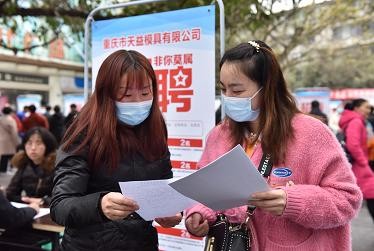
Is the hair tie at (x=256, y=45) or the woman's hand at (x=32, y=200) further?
the woman's hand at (x=32, y=200)

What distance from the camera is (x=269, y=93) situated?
1524mm

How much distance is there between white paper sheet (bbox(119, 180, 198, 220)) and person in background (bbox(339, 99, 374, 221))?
368 cm

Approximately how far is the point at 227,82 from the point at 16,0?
13.1ft

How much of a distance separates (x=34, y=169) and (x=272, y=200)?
110 inches

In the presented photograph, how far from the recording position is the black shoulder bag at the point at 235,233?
1449 mm

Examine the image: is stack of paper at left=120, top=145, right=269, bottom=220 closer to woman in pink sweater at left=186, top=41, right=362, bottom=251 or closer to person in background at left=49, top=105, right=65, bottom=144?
woman in pink sweater at left=186, top=41, right=362, bottom=251

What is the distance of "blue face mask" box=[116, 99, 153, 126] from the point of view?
163 centimetres

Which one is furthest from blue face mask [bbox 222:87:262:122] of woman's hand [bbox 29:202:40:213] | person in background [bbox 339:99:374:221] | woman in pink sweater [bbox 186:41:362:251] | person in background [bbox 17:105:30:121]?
person in background [bbox 17:105:30:121]

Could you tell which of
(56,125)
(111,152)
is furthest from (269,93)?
(56,125)

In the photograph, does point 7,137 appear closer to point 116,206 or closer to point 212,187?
point 116,206

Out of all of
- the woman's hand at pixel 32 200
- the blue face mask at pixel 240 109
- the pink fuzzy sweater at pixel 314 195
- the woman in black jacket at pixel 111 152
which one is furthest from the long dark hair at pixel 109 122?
the woman's hand at pixel 32 200

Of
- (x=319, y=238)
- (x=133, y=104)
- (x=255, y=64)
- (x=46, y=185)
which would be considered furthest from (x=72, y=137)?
(x=46, y=185)

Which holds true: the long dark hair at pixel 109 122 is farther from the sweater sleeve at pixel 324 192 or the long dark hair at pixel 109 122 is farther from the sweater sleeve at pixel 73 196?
the sweater sleeve at pixel 324 192

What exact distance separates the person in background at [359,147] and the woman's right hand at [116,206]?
12.9 ft
